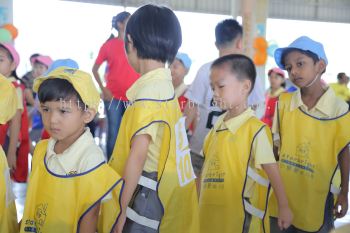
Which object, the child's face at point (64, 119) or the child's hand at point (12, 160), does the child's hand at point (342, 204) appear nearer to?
the child's face at point (64, 119)

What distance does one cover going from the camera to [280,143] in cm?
199

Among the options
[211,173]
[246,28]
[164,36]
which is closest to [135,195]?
[211,173]

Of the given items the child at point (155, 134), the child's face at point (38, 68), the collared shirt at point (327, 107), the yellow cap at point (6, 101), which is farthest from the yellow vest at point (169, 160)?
the child's face at point (38, 68)

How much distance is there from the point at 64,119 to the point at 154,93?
31 centimetres

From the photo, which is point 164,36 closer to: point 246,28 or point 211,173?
point 211,173

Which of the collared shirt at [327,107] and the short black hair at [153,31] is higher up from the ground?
the short black hair at [153,31]

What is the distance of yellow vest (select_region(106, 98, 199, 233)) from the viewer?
56.9 inches

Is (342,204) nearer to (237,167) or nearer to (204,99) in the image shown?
(237,167)

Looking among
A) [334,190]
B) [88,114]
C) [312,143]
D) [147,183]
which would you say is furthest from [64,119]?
[334,190]

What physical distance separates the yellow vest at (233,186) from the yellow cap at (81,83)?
22.3 inches

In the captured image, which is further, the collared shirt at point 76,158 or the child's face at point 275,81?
the child's face at point 275,81

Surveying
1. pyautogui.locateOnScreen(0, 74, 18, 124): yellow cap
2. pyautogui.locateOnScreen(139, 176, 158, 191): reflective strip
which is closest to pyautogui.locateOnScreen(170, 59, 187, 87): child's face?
pyautogui.locateOnScreen(0, 74, 18, 124): yellow cap

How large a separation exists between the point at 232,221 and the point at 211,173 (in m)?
0.21

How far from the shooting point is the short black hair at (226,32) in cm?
258
